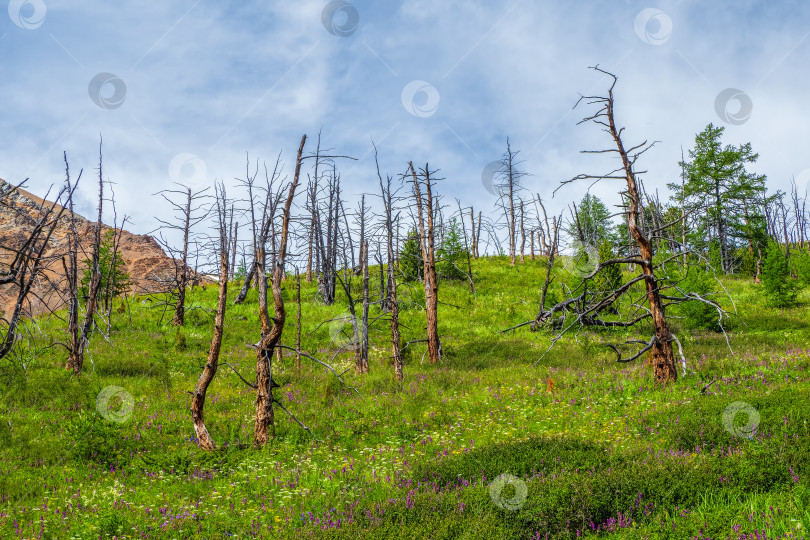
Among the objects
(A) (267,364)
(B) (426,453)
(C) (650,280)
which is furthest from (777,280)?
(A) (267,364)

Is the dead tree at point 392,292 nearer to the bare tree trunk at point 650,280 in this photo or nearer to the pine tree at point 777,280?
the bare tree trunk at point 650,280

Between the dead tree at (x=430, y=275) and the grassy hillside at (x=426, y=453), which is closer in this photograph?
the grassy hillside at (x=426, y=453)

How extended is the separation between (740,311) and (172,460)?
28.0 m

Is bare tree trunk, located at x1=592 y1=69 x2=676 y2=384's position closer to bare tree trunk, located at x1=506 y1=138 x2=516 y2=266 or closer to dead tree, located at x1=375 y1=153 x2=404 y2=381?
dead tree, located at x1=375 y1=153 x2=404 y2=381

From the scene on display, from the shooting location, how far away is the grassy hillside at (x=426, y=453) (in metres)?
5.46

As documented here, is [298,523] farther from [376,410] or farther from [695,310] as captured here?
[695,310]

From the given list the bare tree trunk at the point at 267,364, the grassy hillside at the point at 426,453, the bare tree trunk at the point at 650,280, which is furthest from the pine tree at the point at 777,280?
the bare tree trunk at the point at 267,364

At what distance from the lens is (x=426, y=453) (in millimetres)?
8789

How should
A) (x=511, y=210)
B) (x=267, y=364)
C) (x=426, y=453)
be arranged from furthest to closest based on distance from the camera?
(x=511, y=210)
(x=267, y=364)
(x=426, y=453)

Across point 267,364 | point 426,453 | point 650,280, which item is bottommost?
point 426,453

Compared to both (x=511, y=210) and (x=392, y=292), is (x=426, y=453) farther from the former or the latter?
(x=511, y=210)

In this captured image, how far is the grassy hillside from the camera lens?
546 centimetres

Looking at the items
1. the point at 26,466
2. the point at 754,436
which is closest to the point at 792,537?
the point at 754,436

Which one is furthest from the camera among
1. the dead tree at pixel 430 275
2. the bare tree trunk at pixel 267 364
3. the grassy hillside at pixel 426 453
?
the dead tree at pixel 430 275
